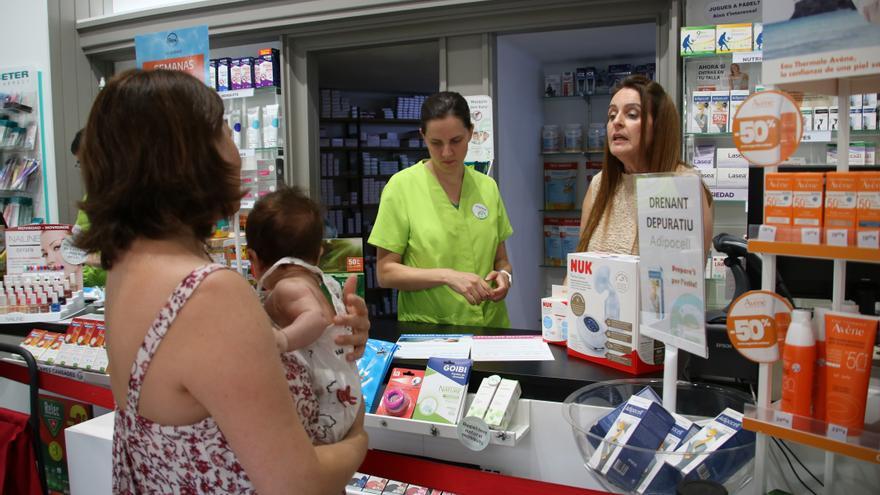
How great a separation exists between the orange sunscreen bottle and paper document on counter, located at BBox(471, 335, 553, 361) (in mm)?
927

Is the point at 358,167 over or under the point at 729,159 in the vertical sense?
over

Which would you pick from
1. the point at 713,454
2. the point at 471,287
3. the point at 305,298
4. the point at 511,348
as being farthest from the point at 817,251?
the point at 471,287

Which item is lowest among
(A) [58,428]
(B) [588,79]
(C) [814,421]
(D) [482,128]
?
(A) [58,428]

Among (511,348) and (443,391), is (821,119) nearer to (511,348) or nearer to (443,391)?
(511,348)

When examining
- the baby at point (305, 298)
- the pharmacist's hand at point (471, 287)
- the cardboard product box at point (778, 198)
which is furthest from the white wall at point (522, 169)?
the cardboard product box at point (778, 198)

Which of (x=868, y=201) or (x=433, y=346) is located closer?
(x=868, y=201)

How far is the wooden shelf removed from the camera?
111cm

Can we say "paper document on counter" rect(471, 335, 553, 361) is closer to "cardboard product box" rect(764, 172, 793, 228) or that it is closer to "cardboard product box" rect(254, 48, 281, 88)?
"cardboard product box" rect(764, 172, 793, 228)

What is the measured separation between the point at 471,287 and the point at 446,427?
2.98 ft

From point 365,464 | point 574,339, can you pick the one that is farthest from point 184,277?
point 574,339

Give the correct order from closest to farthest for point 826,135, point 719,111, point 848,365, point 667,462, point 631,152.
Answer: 1. point 848,365
2. point 667,462
3. point 631,152
4. point 826,135
5. point 719,111

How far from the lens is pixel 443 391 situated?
1852 mm

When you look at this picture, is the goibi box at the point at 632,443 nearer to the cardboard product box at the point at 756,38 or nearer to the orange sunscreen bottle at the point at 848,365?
the orange sunscreen bottle at the point at 848,365

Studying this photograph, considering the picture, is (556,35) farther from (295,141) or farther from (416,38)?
(295,141)
